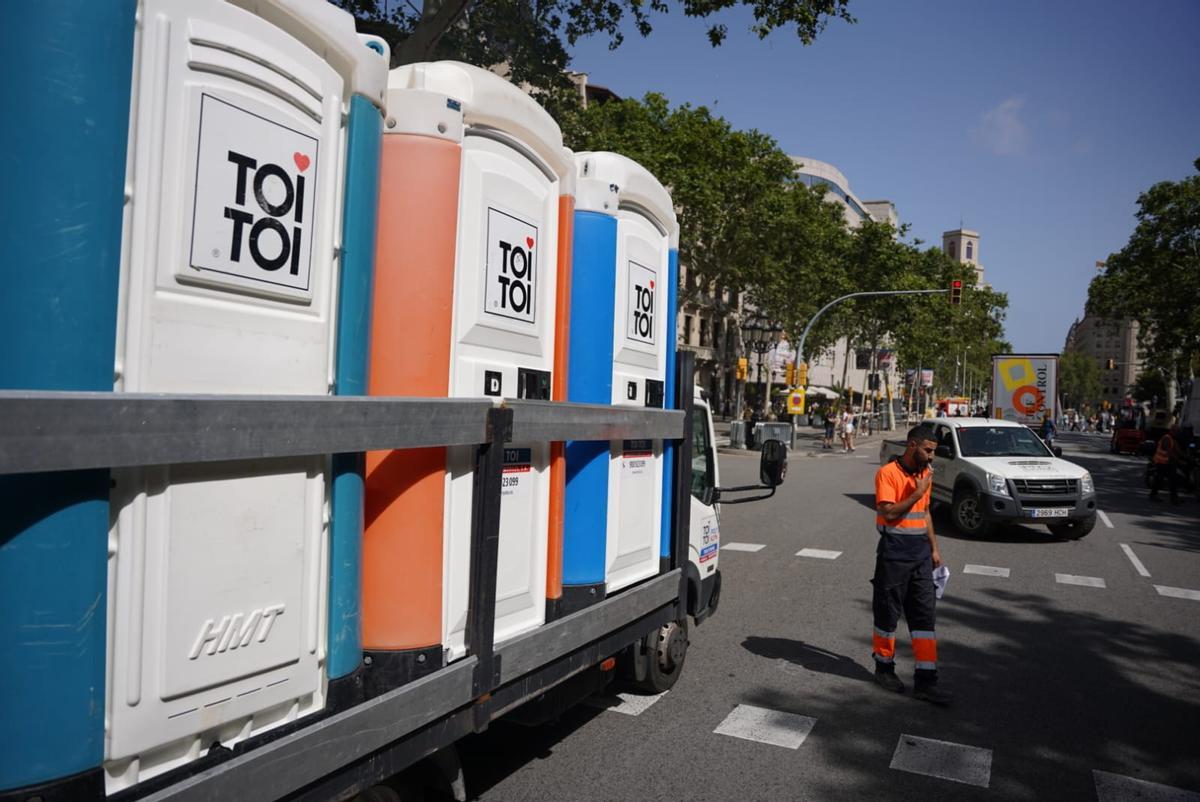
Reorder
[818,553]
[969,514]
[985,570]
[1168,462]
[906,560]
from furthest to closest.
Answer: [1168,462], [969,514], [818,553], [985,570], [906,560]

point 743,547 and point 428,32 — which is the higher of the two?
point 428,32

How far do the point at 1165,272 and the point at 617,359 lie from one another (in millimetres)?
43071

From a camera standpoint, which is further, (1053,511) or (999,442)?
(999,442)

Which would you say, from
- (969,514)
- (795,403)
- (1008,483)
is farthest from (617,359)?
(795,403)

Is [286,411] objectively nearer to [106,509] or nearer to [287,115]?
[106,509]

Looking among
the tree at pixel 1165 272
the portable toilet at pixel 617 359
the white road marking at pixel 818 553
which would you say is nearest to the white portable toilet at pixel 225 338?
the portable toilet at pixel 617 359

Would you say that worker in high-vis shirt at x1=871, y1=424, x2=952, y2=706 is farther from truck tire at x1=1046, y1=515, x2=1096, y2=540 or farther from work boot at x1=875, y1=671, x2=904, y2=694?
truck tire at x1=1046, y1=515, x2=1096, y2=540

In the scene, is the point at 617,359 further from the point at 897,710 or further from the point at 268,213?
the point at 897,710

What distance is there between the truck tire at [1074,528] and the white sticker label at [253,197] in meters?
12.2

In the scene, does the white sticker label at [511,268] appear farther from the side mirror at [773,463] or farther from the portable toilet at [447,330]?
the side mirror at [773,463]

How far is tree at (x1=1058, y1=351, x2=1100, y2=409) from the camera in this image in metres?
167

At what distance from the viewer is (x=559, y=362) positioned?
3646mm

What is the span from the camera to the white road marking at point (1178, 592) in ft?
29.0

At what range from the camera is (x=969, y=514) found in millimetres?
12281
